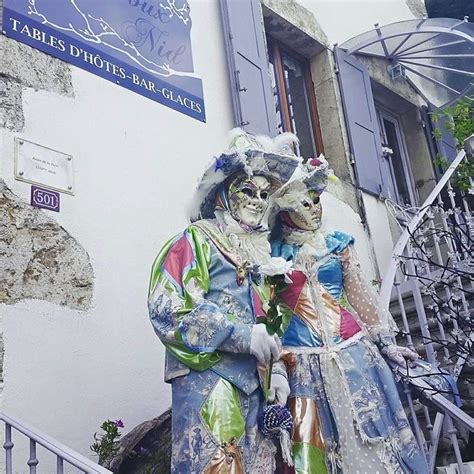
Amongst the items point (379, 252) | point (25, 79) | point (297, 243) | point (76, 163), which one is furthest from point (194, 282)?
point (379, 252)

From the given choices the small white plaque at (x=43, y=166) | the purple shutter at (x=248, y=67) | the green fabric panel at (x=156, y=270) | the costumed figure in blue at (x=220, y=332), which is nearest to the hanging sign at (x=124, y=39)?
the purple shutter at (x=248, y=67)

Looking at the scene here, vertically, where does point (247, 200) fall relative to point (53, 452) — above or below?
above

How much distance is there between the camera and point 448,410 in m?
3.21

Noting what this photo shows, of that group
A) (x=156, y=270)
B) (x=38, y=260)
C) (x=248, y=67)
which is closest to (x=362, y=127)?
(x=248, y=67)

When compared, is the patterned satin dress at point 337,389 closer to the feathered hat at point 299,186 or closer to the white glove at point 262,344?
the feathered hat at point 299,186

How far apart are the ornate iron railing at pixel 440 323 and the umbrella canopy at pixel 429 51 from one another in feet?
5.02

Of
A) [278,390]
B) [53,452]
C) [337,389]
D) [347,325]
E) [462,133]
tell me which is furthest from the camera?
[462,133]

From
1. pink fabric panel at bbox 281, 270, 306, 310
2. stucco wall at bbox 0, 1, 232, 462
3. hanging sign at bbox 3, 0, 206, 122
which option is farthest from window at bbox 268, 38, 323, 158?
pink fabric panel at bbox 281, 270, 306, 310

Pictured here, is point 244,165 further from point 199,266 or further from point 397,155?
point 397,155

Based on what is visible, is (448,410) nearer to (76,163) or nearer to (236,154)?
(236,154)

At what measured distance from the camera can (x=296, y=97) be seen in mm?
6355

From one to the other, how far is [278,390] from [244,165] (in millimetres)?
899

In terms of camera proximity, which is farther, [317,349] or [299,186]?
[299,186]

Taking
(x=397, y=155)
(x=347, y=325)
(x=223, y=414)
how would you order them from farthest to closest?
(x=397, y=155)
(x=347, y=325)
(x=223, y=414)
